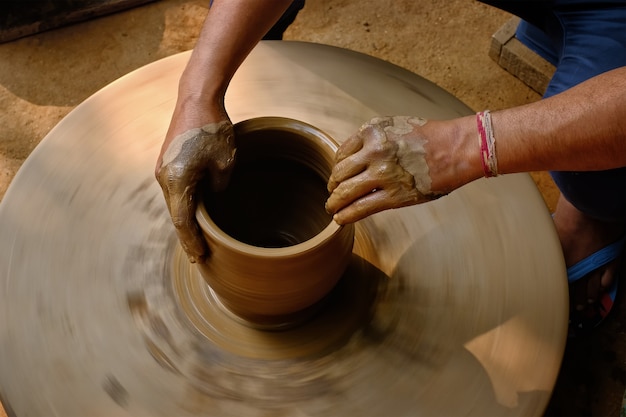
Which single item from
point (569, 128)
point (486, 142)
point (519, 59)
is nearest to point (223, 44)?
point (486, 142)

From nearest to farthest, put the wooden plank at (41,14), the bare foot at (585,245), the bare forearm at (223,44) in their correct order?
the bare forearm at (223,44) → the bare foot at (585,245) → the wooden plank at (41,14)

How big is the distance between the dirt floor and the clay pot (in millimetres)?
1303

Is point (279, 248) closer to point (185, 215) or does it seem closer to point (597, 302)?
point (185, 215)

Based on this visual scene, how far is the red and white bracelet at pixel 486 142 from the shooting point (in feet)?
3.90

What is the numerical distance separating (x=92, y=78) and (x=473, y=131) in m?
1.80

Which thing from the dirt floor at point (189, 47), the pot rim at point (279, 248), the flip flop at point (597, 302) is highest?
the pot rim at point (279, 248)

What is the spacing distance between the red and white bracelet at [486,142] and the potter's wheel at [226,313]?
19 cm

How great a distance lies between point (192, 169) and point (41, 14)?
1813 mm

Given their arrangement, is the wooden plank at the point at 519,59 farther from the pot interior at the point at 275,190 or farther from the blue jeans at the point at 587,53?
the pot interior at the point at 275,190

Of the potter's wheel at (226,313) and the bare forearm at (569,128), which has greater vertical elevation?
the bare forearm at (569,128)

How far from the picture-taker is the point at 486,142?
119 cm

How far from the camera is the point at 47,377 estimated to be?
1154 mm

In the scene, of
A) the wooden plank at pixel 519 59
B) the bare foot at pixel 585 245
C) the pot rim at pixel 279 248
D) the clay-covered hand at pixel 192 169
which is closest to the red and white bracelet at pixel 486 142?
the pot rim at pixel 279 248

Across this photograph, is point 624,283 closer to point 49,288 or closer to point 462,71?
point 462,71
